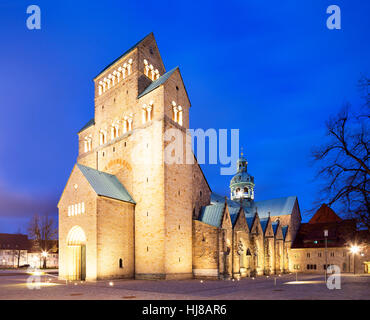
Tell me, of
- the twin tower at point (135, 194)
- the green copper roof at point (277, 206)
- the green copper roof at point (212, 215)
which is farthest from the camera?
the green copper roof at point (277, 206)

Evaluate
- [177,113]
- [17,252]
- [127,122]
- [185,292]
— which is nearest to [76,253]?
[127,122]

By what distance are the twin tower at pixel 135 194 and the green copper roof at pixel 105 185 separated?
0.51 feet

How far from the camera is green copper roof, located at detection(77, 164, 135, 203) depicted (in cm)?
3541

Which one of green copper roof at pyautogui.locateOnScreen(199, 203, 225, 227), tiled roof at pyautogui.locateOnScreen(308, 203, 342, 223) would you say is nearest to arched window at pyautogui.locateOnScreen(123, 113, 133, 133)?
green copper roof at pyautogui.locateOnScreen(199, 203, 225, 227)

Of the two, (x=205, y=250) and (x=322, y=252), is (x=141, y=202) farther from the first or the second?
(x=322, y=252)

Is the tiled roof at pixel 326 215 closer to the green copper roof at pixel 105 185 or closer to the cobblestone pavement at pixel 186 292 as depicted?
the cobblestone pavement at pixel 186 292

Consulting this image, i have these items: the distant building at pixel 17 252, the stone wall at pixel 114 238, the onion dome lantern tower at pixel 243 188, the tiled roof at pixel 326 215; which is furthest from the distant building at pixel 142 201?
the distant building at pixel 17 252

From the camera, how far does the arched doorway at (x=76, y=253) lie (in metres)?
36.6

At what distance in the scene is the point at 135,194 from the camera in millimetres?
39219

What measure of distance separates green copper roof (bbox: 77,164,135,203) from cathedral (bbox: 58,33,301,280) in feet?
0.56

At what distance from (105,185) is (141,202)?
4.66 meters

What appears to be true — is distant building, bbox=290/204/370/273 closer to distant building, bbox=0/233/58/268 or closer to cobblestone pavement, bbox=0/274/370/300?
cobblestone pavement, bbox=0/274/370/300

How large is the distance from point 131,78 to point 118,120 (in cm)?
585
